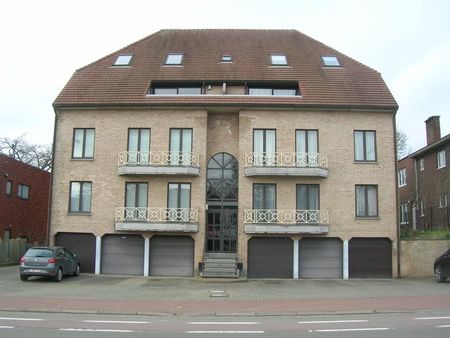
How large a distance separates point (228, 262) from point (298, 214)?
4.18 m

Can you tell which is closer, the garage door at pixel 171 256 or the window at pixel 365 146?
the garage door at pixel 171 256

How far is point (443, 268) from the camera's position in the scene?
20.7m

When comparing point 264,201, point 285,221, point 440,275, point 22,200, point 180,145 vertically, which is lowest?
point 440,275

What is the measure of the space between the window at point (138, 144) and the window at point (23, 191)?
12.9 meters

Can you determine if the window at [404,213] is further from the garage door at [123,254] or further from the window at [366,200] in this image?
the garage door at [123,254]

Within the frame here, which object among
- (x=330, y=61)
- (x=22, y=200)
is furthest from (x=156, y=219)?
(x=22, y=200)

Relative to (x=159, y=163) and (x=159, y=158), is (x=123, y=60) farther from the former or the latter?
(x=159, y=163)

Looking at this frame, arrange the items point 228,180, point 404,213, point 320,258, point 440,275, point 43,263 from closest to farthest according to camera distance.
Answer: point 43,263 → point 440,275 → point 320,258 → point 228,180 → point 404,213

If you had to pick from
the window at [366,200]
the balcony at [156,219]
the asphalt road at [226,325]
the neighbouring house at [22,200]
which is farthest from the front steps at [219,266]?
the neighbouring house at [22,200]

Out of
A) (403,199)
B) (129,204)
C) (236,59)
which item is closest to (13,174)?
(129,204)

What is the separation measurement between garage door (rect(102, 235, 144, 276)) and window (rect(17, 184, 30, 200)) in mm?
12290

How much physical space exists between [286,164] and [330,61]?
26.2 ft

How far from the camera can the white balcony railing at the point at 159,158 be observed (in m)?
24.4

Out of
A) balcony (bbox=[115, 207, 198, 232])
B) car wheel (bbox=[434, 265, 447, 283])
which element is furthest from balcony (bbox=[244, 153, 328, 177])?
car wheel (bbox=[434, 265, 447, 283])
